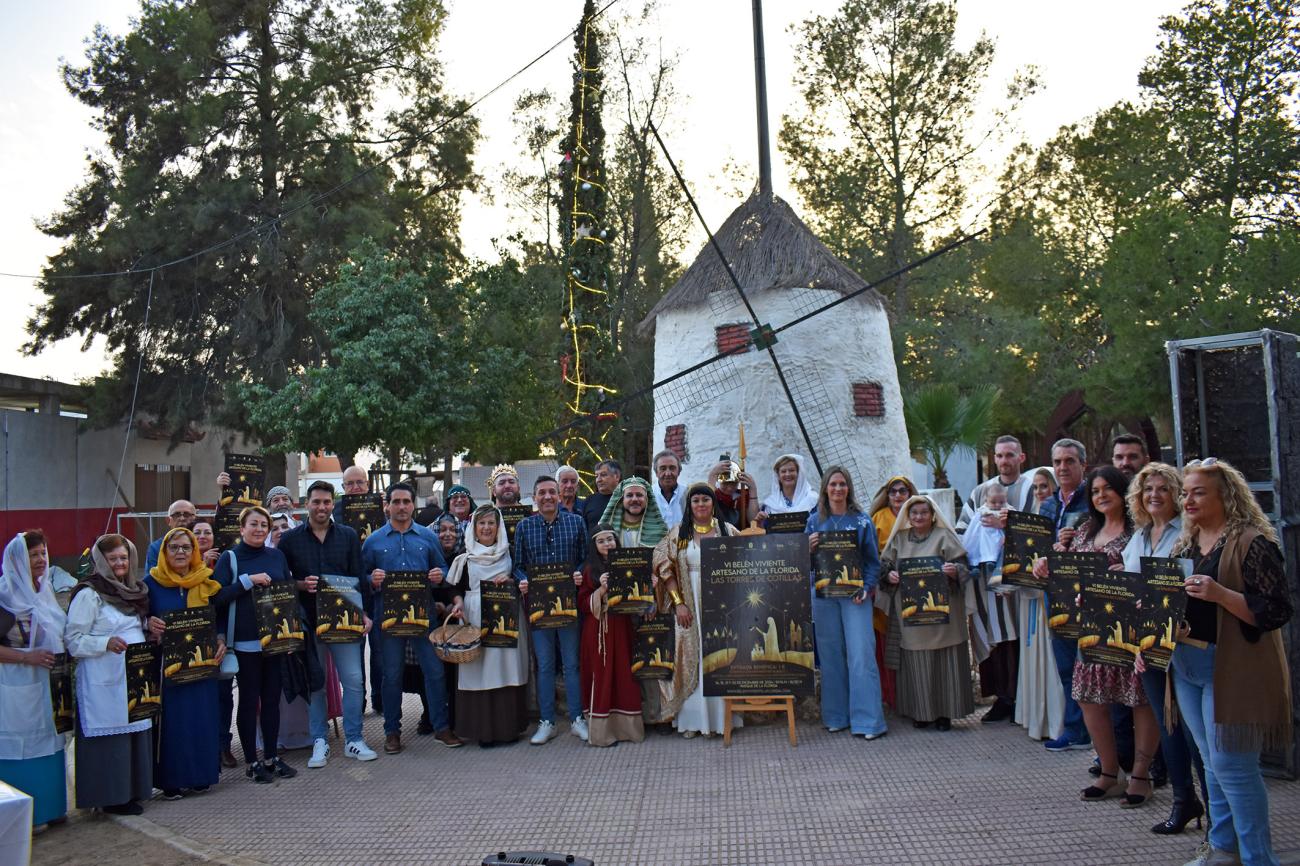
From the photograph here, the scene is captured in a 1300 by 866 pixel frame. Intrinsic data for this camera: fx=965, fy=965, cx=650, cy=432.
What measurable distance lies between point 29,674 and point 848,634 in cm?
515

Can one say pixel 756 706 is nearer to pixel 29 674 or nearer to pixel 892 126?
pixel 29 674

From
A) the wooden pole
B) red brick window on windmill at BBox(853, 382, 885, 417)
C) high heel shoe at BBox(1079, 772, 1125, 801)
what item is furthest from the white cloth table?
the wooden pole

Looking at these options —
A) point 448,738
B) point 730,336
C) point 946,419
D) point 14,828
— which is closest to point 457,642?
point 448,738

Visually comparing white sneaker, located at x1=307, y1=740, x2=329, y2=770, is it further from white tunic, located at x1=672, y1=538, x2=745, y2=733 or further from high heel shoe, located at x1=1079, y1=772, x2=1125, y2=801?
high heel shoe, located at x1=1079, y1=772, x2=1125, y2=801

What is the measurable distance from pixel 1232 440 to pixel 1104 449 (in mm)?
27540

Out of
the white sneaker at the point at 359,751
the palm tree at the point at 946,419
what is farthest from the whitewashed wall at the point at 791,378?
the white sneaker at the point at 359,751

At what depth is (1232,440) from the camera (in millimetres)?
5770

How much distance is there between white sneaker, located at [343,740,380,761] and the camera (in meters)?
6.85

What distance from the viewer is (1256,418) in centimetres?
567

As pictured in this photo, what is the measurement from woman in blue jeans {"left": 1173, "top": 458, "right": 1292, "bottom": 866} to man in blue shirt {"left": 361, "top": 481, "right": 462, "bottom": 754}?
4929 mm

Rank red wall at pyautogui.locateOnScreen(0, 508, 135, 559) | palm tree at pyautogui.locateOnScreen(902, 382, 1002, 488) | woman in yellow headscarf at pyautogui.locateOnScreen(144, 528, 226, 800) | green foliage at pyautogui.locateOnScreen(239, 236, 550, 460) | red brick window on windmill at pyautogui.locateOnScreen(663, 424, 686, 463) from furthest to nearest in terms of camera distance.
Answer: red wall at pyautogui.locateOnScreen(0, 508, 135, 559) → green foliage at pyautogui.locateOnScreen(239, 236, 550, 460) → palm tree at pyautogui.locateOnScreen(902, 382, 1002, 488) → red brick window on windmill at pyautogui.locateOnScreen(663, 424, 686, 463) → woman in yellow headscarf at pyautogui.locateOnScreen(144, 528, 226, 800)

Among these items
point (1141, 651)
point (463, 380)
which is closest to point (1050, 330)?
point (463, 380)

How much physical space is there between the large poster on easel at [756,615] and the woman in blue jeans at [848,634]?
0.31m

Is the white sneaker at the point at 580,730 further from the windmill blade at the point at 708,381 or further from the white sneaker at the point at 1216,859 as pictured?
the windmill blade at the point at 708,381
